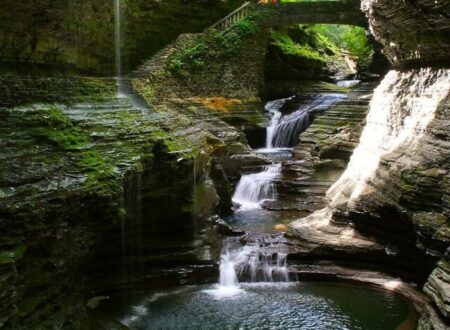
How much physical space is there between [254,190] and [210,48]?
9106mm

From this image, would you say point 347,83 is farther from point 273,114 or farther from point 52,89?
point 52,89

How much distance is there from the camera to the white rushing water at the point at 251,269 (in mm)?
9445

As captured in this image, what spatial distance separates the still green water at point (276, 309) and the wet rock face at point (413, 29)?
4.87 m

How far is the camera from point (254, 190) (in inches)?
560

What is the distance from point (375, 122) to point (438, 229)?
4794 mm

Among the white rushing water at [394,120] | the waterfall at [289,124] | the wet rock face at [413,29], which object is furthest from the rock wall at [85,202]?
the waterfall at [289,124]

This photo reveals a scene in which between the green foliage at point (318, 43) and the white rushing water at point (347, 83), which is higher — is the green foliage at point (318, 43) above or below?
above

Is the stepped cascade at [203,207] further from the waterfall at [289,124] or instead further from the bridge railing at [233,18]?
the bridge railing at [233,18]

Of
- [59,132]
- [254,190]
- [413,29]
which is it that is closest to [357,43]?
[254,190]

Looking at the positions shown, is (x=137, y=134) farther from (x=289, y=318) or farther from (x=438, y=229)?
(x=438, y=229)

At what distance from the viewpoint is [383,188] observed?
910 cm

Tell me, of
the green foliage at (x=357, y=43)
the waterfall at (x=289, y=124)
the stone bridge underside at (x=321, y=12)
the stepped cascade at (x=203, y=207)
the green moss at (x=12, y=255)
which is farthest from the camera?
the green foliage at (x=357, y=43)

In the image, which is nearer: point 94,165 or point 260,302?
point 94,165

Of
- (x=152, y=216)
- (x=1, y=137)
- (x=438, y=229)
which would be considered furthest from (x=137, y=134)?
(x=438, y=229)
